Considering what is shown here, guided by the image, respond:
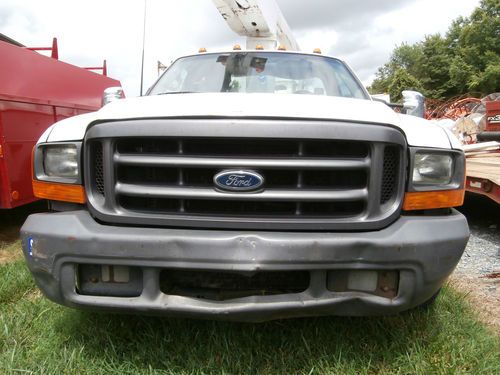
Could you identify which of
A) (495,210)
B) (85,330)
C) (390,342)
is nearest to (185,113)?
(85,330)

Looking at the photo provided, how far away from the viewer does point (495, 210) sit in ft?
20.1

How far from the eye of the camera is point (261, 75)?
3.56 meters

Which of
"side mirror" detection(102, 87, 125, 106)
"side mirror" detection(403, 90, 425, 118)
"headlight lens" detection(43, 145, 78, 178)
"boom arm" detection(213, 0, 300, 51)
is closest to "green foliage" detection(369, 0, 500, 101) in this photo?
"boom arm" detection(213, 0, 300, 51)

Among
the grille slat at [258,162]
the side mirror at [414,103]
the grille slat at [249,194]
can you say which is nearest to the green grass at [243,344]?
the grille slat at [249,194]

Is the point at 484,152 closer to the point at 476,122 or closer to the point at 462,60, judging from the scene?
the point at 476,122

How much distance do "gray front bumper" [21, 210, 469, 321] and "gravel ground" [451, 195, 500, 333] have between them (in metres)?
1.21

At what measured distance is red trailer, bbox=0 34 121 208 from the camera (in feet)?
14.2

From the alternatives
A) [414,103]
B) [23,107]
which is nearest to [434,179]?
[414,103]

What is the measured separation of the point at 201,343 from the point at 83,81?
5159 millimetres

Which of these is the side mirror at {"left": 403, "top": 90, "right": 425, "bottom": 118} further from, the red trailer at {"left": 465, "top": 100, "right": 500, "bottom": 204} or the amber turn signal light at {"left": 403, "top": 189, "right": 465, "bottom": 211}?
the amber turn signal light at {"left": 403, "top": 189, "right": 465, "bottom": 211}

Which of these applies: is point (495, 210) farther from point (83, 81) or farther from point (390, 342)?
point (83, 81)

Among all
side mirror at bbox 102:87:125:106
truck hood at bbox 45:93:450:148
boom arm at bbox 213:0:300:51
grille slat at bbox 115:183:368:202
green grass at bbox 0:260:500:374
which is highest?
boom arm at bbox 213:0:300:51

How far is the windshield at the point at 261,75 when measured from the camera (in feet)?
11.2

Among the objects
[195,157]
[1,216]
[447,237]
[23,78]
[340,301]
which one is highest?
[23,78]
